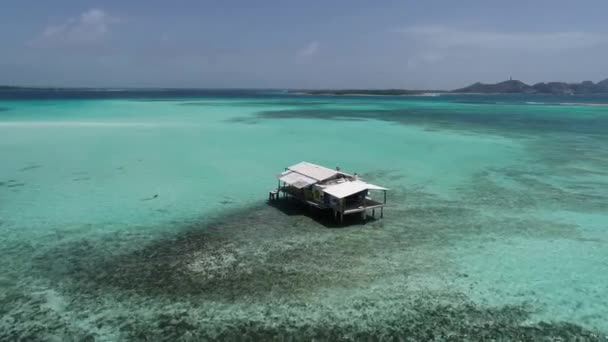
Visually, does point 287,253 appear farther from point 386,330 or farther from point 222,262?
point 386,330

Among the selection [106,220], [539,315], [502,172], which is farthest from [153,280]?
[502,172]

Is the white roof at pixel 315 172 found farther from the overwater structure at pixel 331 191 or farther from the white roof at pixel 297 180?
the white roof at pixel 297 180

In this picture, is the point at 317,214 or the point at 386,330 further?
the point at 317,214

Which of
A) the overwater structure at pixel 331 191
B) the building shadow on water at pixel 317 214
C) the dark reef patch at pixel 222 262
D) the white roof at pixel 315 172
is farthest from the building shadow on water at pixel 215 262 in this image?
the white roof at pixel 315 172

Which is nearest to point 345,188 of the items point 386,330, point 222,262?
point 222,262

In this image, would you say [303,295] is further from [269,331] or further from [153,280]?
[153,280]
